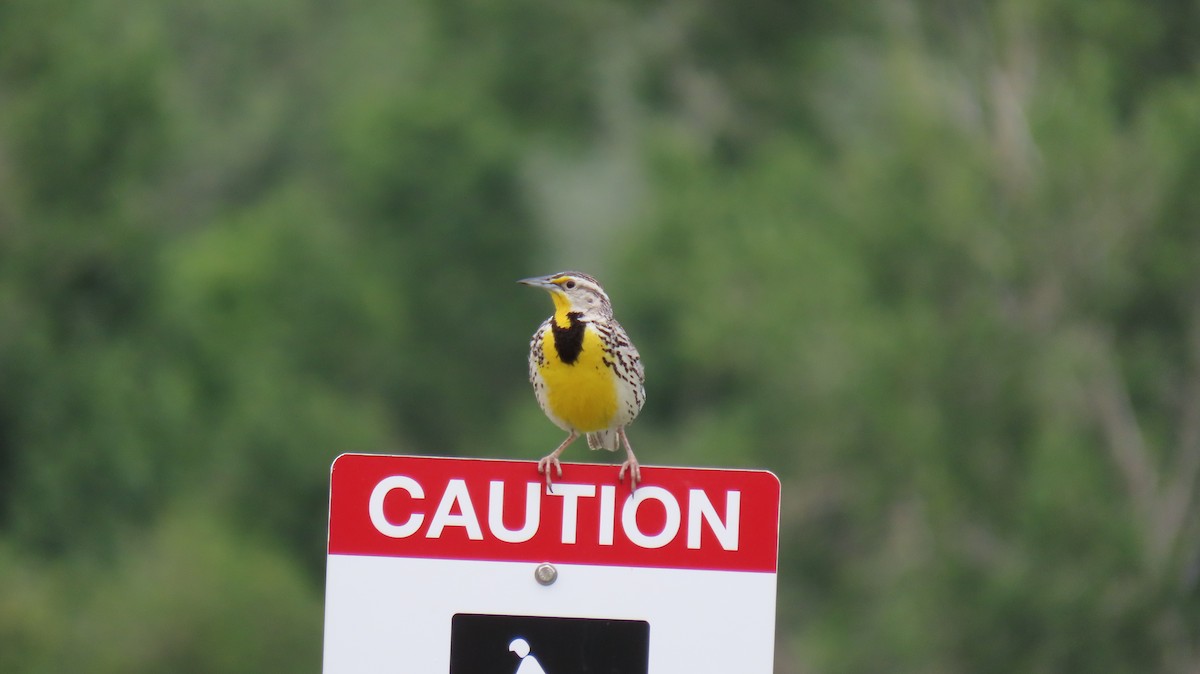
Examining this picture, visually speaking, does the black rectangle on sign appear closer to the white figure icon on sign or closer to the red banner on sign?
the white figure icon on sign

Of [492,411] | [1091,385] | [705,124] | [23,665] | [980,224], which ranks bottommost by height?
[23,665]

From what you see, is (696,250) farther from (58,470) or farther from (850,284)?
(58,470)

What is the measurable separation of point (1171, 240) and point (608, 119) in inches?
783

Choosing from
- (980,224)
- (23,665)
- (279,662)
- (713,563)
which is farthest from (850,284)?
(713,563)

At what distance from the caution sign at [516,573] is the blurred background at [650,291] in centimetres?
1524

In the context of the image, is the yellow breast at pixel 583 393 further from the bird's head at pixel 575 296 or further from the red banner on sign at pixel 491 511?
the red banner on sign at pixel 491 511

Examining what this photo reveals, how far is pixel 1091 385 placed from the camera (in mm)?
20578

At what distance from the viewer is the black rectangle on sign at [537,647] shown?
425 centimetres

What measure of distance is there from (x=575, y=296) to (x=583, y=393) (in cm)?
52

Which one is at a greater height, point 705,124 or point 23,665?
point 705,124

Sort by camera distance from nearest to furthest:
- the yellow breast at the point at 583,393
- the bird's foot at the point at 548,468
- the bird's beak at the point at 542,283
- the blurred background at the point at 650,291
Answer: the bird's foot at the point at 548,468, the yellow breast at the point at 583,393, the bird's beak at the point at 542,283, the blurred background at the point at 650,291

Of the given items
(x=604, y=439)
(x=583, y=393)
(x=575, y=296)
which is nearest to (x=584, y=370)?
(x=583, y=393)

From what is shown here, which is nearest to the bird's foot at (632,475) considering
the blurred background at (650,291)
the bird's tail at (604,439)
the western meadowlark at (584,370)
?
the western meadowlark at (584,370)

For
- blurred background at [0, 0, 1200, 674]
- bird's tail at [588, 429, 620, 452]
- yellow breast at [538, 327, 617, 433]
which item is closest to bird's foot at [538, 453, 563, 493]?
yellow breast at [538, 327, 617, 433]
